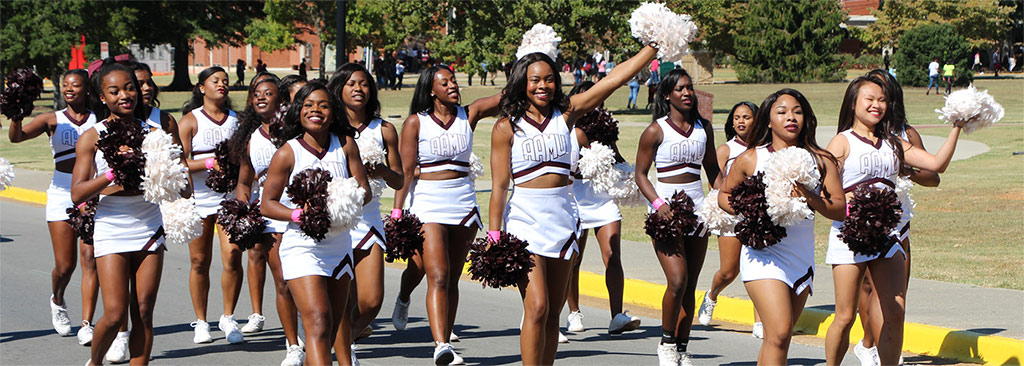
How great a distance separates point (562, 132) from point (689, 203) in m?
1.31

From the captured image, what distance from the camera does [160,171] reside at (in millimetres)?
5922

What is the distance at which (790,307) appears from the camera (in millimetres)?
5605

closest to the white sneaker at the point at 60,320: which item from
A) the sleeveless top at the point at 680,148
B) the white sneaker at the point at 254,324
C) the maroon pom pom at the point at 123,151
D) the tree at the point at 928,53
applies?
the white sneaker at the point at 254,324

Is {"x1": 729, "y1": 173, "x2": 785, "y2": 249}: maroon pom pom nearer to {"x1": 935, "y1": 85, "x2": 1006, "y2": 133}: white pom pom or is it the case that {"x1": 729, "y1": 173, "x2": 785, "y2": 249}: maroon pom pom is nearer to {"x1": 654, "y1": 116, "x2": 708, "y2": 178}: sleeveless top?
{"x1": 935, "y1": 85, "x2": 1006, "y2": 133}: white pom pom

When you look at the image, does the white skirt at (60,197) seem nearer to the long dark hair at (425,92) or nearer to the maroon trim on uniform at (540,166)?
the long dark hair at (425,92)

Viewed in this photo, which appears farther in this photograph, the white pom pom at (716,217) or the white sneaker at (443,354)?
the white sneaker at (443,354)

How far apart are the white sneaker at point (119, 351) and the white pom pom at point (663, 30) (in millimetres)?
3704

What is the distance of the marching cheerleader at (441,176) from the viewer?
7289 millimetres

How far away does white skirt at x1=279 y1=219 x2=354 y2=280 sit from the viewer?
221 inches

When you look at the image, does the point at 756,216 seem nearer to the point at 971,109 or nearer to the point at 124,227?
the point at 971,109

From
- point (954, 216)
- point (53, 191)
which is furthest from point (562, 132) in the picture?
point (954, 216)

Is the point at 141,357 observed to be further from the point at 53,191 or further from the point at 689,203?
the point at 689,203

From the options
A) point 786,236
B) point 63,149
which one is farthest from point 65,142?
point 786,236

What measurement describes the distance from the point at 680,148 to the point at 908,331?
2.06 metres
